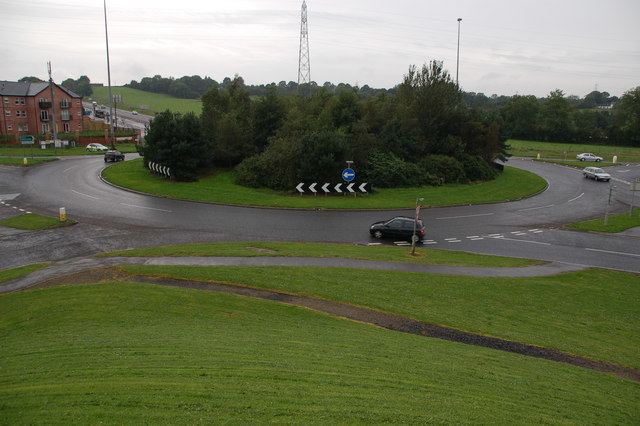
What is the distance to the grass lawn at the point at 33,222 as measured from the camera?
27406 mm

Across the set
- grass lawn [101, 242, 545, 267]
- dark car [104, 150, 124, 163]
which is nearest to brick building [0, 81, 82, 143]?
dark car [104, 150, 124, 163]

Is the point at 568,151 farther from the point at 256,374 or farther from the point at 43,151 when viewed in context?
the point at 256,374

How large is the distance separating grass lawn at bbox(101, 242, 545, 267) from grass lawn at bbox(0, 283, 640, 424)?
21.3ft

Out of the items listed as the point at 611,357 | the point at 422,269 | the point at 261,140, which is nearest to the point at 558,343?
the point at 611,357

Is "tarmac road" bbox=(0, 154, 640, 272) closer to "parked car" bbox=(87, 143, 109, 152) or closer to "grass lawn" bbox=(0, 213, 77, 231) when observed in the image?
"grass lawn" bbox=(0, 213, 77, 231)

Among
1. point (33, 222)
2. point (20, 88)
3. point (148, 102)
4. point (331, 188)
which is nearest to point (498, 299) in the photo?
point (331, 188)

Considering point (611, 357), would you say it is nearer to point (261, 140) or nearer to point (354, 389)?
point (354, 389)

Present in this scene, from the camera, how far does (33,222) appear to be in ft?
92.3

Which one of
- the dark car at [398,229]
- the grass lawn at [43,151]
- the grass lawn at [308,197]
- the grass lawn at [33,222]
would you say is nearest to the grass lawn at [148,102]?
the grass lawn at [43,151]

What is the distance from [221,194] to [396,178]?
15.4 m

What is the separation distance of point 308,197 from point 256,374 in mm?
27930

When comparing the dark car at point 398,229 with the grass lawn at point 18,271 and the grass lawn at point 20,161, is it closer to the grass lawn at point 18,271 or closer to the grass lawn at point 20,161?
the grass lawn at point 18,271

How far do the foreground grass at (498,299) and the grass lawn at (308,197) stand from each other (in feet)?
52.8

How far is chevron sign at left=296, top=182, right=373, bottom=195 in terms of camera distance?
37500mm
